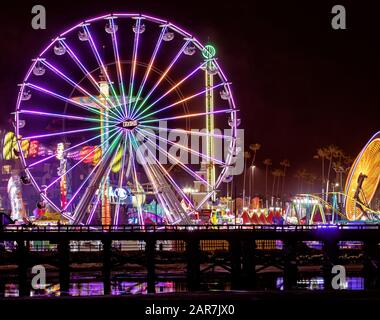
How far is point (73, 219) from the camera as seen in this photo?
181 ft

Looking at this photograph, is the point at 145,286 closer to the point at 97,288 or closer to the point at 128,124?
the point at 97,288

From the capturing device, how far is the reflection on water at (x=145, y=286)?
47.9 metres

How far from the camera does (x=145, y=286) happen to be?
51.1 metres

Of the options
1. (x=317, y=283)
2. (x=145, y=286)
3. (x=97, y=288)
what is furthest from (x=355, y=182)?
(x=97, y=288)

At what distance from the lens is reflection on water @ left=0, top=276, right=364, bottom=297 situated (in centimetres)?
4788

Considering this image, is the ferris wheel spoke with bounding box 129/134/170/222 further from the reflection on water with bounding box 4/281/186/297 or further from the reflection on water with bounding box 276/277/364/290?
the reflection on water with bounding box 276/277/364/290

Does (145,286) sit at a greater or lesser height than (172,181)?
lesser

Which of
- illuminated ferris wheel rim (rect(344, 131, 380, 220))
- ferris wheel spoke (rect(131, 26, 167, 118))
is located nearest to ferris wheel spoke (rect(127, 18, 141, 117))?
ferris wheel spoke (rect(131, 26, 167, 118))

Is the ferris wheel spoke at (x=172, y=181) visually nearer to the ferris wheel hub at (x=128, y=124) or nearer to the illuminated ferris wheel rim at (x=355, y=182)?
the ferris wheel hub at (x=128, y=124)

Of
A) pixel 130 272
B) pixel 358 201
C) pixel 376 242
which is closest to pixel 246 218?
pixel 358 201

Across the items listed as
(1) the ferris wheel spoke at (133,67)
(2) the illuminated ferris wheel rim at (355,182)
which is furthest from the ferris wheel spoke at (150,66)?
(2) the illuminated ferris wheel rim at (355,182)

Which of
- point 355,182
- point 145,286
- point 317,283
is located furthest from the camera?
point 355,182
